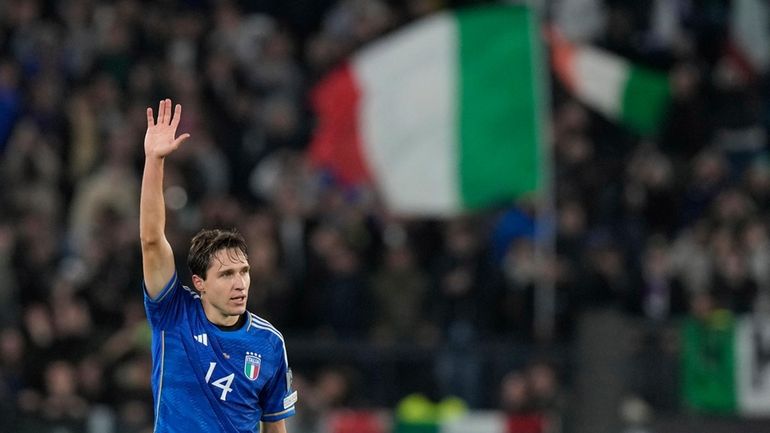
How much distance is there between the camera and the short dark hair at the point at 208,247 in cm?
807

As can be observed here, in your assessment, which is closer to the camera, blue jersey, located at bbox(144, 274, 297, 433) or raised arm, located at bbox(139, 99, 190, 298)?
raised arm, located at bbox(139, 99, 190, 298)

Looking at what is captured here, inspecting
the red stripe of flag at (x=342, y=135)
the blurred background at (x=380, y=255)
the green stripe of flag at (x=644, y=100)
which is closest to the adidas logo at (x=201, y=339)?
the blurred background at (x=380, y=255)

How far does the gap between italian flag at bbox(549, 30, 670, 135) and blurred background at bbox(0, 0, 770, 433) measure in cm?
25

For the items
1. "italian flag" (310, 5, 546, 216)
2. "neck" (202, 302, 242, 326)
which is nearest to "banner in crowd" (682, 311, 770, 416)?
"italian flag" (310, 5, 546, 216)

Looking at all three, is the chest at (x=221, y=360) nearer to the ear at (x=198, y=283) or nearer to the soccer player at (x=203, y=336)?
the soccer player at (x=203, y=336)

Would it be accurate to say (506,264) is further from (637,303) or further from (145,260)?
(145,260)

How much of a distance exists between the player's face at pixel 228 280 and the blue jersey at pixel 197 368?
0.16 m

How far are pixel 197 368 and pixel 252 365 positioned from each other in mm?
245

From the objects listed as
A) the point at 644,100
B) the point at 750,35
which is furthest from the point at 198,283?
the point at 750,35

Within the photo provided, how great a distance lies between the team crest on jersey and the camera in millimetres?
8234

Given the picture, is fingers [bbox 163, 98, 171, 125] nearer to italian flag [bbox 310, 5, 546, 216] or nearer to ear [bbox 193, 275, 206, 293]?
ear [bbox 193, 275, 206, 293]

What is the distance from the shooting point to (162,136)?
7.97m

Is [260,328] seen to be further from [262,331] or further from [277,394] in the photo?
[277,394]

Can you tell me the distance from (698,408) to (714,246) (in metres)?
1.63
